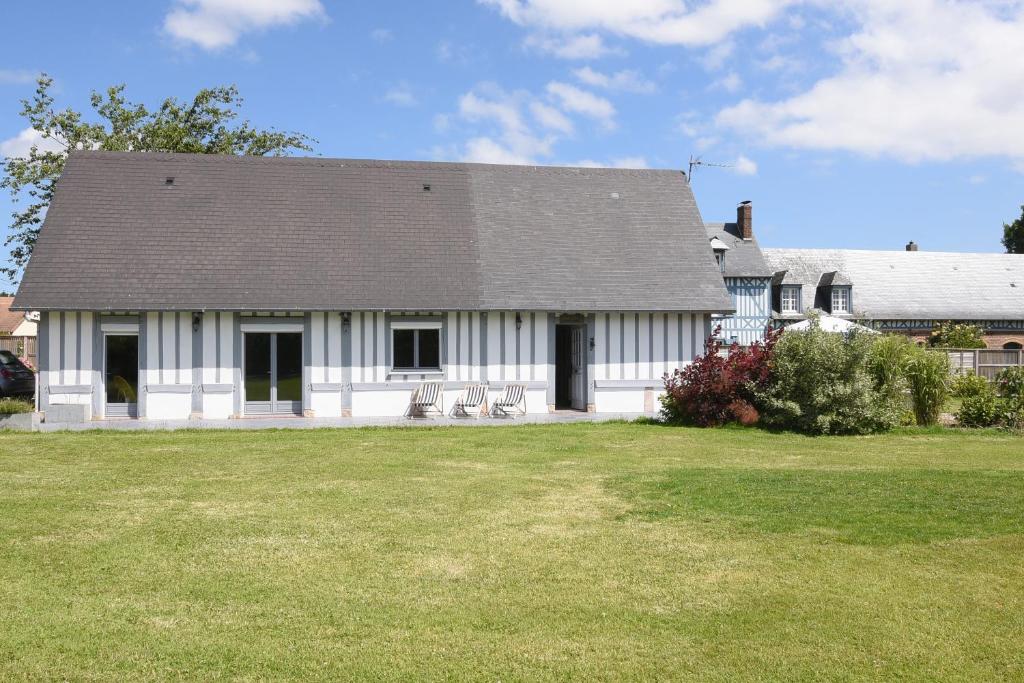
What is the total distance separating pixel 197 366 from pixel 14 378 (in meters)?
6.05

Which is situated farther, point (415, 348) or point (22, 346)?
point (22, 346)

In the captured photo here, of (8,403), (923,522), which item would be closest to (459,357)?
(8,403)

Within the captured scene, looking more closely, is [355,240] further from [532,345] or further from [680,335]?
[680,335]

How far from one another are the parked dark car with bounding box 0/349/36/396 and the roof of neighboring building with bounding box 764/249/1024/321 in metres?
28.1

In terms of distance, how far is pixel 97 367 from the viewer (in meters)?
17.7

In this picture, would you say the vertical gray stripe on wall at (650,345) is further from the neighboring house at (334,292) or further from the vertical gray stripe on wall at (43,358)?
the vertical gray stripe on wall at (43,358)

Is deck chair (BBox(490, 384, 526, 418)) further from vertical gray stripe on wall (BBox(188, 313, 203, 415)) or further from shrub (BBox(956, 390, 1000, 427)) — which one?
shrub (BBox(956, 390, 1000, 427))

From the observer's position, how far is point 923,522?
24.6 ft

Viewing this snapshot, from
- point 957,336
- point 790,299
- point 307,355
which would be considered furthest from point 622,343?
point 790,299

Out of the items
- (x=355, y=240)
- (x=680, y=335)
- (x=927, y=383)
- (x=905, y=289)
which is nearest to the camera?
(x=927, y=383)

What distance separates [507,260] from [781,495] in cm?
1206

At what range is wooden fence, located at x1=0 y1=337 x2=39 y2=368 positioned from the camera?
1177 inches

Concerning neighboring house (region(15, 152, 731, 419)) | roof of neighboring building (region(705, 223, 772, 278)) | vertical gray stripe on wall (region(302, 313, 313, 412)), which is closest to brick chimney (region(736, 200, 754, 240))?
roof of neighboring building (region(705, 223, 772, 278))

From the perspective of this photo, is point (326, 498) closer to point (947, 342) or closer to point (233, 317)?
point (233, 317)
